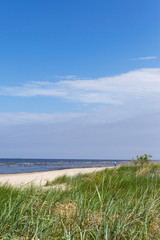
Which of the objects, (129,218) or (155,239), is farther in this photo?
(129,218)

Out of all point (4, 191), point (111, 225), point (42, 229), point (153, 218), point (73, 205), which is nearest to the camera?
point (42, 229)

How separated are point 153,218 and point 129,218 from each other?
13.8 inches

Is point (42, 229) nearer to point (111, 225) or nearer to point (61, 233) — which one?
point (61, 233)

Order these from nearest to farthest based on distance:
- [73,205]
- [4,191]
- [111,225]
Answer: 1. [111,225]
2. [73,205]
3. [4,191]

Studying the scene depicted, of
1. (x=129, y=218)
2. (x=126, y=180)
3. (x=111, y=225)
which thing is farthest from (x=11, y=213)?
(x=126, y=180)

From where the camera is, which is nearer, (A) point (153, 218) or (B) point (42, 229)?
(B) point (42, 229)

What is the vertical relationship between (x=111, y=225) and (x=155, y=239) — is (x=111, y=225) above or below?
above

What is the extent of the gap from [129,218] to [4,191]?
2700 millimetres

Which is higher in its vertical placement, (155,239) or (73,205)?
(73,205)

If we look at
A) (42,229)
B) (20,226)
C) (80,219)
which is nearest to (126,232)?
(80,219)

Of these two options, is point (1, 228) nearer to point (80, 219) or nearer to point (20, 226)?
point (20, 226)

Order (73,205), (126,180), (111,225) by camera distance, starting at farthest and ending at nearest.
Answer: (126,180) → (73,205) → (111,225)

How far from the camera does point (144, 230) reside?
10.5 ft

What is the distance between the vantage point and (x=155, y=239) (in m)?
3.24
